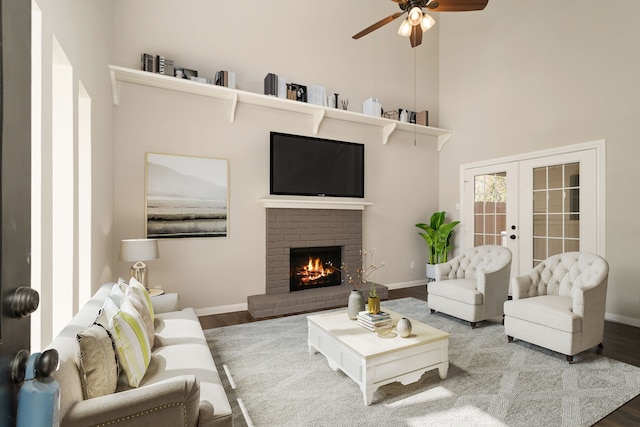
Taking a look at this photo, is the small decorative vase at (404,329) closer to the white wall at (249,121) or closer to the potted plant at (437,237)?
the white wall at (249,121)

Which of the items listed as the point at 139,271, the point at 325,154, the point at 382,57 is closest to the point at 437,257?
the point at 325,154

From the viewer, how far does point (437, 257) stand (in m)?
5.63

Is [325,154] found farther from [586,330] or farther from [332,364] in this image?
[586,330]

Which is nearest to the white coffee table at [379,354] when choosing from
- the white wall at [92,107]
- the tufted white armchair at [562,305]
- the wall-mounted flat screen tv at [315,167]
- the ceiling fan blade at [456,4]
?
the tufted white armchair at [562,305]

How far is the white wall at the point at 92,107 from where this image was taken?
1.47m

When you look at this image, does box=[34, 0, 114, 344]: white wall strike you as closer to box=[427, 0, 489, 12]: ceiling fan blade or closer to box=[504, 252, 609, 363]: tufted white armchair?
box=[427, 0, 489, 12]: ceiling fan blade

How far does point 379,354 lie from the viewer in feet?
7.00

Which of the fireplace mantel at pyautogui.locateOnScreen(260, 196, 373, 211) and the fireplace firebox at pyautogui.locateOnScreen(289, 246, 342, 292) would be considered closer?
the fireplace mantel at pyautogui.locateOnScreen(260, 196, 373, 211)

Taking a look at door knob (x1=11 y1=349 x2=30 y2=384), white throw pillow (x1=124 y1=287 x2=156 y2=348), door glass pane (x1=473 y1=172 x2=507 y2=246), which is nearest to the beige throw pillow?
white throw pillow (x1=124 y1=287 x2=156 y2=348)

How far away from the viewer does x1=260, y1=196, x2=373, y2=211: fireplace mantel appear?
14.4 ft

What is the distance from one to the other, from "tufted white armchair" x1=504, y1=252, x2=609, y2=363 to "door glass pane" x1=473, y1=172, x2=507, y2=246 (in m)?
1.77

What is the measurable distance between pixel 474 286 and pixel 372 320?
174 cm

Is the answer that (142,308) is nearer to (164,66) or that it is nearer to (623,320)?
(164,66)

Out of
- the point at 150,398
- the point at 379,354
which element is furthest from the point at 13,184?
the point at 379,354
